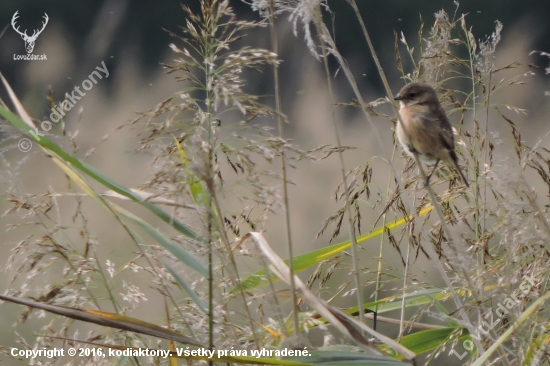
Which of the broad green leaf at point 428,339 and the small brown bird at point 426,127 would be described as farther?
the small brown bird at point 426,127

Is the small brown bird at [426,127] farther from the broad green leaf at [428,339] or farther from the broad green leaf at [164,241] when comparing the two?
the broad green leaf at [164,241]

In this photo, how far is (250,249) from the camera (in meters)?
1.54

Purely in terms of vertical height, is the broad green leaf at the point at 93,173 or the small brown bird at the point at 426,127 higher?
the small brown bird at the point at 426,127

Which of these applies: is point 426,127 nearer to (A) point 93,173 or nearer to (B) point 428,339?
(B) point 428,339

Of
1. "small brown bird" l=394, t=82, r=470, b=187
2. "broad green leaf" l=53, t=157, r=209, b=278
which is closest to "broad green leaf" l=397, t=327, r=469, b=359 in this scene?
"broad green leaf" l=53, t=157, r=209, b=278

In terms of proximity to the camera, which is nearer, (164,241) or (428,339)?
(164,241)

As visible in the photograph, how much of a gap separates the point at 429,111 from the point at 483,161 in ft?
2.64

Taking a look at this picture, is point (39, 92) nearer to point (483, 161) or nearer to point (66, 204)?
point (66, 204)

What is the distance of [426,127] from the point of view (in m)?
2.93

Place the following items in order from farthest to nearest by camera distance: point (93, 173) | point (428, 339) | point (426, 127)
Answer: point (426, 127) < point (428, 339) < point (93, 173)

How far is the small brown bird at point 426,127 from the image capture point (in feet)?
8.82

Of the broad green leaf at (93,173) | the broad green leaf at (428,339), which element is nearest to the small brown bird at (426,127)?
the broad green leaf at (428,339)

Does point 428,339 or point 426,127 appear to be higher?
point 426,127

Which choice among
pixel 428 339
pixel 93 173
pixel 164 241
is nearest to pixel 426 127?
pixel 428 339
